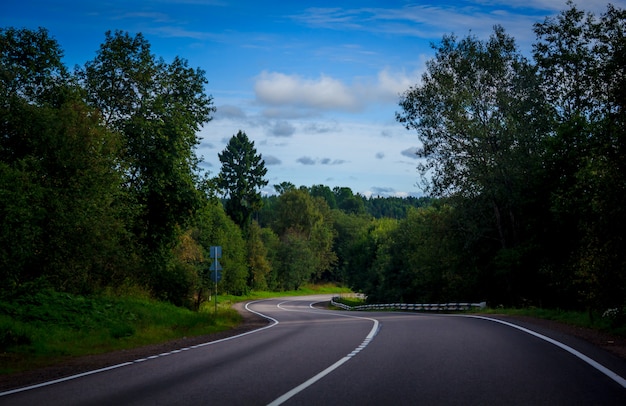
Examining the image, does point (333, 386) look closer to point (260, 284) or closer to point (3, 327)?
point (3, 327)

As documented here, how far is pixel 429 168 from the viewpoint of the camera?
38.3 metres

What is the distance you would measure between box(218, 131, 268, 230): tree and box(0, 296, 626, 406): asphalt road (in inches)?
3077

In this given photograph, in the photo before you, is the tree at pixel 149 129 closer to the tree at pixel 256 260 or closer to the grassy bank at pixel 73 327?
the grassy bank at pixel 73 327

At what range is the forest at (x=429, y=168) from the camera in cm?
2011

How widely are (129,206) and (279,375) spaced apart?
2022cm

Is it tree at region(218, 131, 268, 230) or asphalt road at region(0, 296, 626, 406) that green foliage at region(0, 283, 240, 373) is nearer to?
Result: asphalt road at region(0, 296, 626, 406)

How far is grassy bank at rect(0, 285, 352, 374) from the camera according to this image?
49.0 ft

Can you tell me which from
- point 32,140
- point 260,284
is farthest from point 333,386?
point 260,284

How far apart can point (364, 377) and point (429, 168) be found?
96.7 ft

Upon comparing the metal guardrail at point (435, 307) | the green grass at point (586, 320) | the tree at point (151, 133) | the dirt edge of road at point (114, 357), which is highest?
the tree at point (151, 133)

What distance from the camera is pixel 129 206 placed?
28844 mm

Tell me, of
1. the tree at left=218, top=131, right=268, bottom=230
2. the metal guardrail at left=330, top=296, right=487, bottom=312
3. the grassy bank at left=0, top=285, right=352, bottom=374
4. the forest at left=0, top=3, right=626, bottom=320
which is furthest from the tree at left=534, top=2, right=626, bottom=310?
the tree at left=218, top=131, right=268, bottom=230

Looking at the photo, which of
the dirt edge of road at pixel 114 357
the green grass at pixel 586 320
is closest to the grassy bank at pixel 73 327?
the dirt edge of road at pixel 114 357

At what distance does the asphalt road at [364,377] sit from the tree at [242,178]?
256 feet
